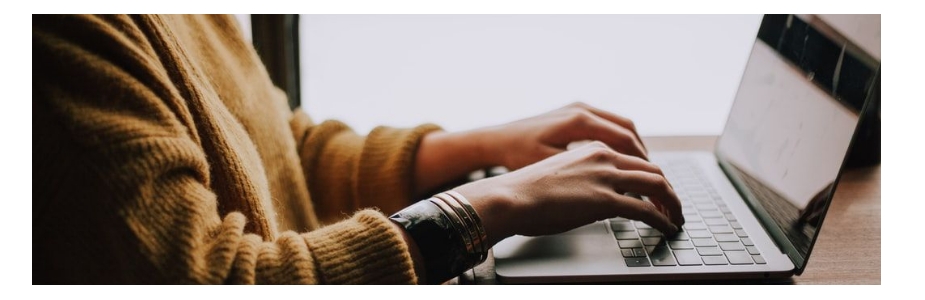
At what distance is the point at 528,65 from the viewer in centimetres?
117

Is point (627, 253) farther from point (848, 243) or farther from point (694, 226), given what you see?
point (848, 243)

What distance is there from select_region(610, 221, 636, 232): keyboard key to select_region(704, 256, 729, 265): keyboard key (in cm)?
Result: 8

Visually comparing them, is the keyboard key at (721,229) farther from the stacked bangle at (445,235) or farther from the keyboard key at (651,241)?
the stacked bangle at (445,235)

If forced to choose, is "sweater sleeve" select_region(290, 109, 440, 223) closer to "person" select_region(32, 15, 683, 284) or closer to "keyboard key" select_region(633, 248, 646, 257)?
"person" select_region(32, 15, 683, 284)

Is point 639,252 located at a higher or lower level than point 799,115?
lower

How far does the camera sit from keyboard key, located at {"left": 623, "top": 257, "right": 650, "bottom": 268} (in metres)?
0.58

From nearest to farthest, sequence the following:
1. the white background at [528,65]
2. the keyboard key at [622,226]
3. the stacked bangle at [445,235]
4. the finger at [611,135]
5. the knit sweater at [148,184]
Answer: the knit sweater at [148,184]
the stacked bangle at [445,235]
the keyboard key at [622,226]
the finger at [611,135]
the white background at [528,65]

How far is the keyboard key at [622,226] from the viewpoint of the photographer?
2.16 feet

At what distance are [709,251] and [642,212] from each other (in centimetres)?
7

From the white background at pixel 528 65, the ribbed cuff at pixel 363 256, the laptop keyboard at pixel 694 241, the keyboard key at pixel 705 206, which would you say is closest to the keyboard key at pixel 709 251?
the laptop keyboard at pixel 694 241

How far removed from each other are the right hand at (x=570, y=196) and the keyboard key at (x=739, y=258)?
2.3 inches

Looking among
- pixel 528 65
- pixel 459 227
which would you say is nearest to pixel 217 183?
pixel 459 227

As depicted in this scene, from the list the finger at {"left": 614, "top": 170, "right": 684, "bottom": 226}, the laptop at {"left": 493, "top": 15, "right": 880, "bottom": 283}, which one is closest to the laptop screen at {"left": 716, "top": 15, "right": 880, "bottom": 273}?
the laptop at {"left": 493, "top": 15, "right": 880, "bottom": 283}
